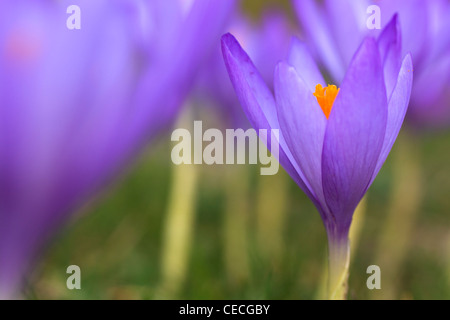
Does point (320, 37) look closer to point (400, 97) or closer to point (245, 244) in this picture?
point (400, 97)

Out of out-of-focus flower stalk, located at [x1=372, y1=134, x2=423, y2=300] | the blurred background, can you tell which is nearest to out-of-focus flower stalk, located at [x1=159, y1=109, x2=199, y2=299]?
the blurred background

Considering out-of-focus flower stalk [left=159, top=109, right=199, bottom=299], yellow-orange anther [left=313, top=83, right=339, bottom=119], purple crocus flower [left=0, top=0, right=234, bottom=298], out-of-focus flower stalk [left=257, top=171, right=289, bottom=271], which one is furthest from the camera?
out-of-focus flower stalk [left=257, top=171, right=289, bottom=271]

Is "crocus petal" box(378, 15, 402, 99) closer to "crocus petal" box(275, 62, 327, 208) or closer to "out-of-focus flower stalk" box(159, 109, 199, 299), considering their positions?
"crocus petal" box(275, 62, 327, 208)

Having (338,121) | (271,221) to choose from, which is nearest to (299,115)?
(338,121)

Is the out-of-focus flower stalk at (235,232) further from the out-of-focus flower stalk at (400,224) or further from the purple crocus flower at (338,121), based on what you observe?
the purple crocus flower at (338,121)

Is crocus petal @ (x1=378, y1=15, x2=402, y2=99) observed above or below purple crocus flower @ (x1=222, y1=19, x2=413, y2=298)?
above
